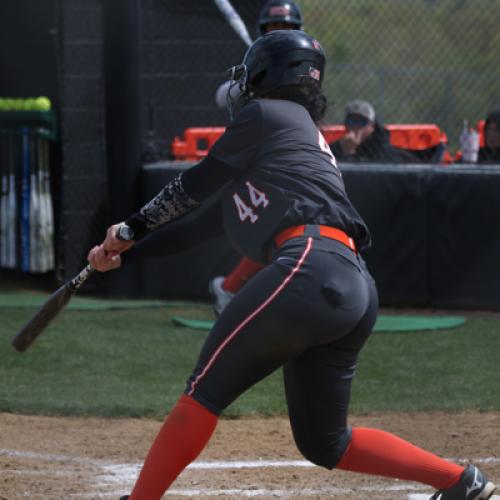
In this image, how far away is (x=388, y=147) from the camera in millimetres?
9109

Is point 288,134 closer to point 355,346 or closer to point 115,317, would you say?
point 355,346

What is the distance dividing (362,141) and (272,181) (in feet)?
19.5

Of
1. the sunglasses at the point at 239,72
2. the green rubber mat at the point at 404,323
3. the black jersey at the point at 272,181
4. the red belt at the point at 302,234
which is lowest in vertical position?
the green rubber mat at the point at 404,323

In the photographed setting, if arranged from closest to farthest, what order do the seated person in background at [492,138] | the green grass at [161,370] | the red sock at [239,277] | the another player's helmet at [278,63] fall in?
the another player's helmet at [278,63]
the green grass at [161,370]
the red sock at [239,277]
the seated person in background at [492,138]

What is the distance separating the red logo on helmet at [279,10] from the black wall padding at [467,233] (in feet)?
5.65

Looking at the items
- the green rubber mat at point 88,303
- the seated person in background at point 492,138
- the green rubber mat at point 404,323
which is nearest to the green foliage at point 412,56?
the seated person in background at point 492,138

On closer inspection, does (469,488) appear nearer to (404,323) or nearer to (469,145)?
(404,323)

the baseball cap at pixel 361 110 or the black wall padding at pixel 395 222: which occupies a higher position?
the baseball cap at pixel 361 110

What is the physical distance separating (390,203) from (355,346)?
18.0 ft

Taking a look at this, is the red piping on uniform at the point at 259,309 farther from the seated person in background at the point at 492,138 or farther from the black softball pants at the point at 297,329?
the seated person in background at the point at 492,138

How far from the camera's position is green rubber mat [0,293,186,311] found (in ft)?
28.4

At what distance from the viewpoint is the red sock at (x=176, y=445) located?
3160mm

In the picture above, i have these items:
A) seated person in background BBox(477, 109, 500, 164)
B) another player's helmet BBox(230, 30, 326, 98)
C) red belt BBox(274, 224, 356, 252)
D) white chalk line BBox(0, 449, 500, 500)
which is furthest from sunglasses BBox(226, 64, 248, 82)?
seated person in background BBox(477, 109, 500, 164)

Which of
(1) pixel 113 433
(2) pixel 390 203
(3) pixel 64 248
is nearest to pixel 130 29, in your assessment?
(3) pixel 64 248
